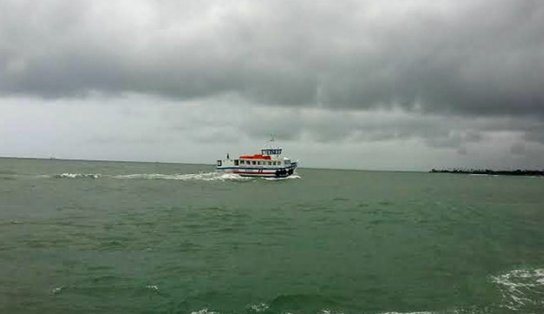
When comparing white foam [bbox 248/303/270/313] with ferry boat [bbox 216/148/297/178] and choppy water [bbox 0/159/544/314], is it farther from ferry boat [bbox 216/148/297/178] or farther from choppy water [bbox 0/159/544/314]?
ferry boat [bbox 216/148/297/178]

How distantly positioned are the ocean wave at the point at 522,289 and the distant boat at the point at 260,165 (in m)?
74.8

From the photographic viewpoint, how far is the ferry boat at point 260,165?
95625 mm

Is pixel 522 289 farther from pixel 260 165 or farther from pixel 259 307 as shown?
pixel 260 165

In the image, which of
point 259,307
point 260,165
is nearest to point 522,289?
point 259,307

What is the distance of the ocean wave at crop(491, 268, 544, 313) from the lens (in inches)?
635

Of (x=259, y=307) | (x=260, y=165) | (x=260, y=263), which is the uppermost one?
(x=260, y=165)

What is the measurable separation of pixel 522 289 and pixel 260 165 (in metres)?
78.8

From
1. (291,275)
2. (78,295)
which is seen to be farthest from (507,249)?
(78,295)

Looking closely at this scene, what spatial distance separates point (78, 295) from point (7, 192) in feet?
148

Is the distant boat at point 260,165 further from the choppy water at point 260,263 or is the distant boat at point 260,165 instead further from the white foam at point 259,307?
the white foam at point 259,307

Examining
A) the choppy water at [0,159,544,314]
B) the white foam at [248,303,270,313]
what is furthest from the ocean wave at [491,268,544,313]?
the white foam at [248,303,270,313]

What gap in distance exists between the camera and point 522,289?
59.7 feet

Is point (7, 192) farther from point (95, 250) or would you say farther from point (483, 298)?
point (483, 298)

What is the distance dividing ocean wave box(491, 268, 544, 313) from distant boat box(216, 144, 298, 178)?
74847mm
